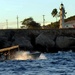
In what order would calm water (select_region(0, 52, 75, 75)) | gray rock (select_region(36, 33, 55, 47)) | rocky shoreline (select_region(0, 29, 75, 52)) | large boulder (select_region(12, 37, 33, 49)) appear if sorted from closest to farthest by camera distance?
1. calm water (select_region(0, 52, 75, 75))
2. large boulder (select_region(12, 37, 33, 49))
3. rocky shoreline (select_region(0, 29, 75, 52))
4. gray rock (select_region(36, 33, 55, 47))

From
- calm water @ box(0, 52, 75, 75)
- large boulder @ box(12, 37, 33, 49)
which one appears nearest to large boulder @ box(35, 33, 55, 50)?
large boulder @ box(12, 37, 33, 49)

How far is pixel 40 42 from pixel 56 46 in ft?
18.3

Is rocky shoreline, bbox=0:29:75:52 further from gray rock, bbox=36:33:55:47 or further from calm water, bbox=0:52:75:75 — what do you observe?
calm water, bbox=0:52:75:75

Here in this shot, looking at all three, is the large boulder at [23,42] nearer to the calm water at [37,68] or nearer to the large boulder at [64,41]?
the large boulder at [64,41]

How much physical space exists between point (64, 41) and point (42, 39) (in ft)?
24.5

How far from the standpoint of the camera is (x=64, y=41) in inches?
6043

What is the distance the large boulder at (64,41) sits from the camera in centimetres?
15262

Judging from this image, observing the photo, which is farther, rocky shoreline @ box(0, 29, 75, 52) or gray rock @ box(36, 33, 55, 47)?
gray rock @ box(36, 33, 55, 47)

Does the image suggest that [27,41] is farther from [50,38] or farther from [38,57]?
[38,57]

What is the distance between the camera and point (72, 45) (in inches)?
6033

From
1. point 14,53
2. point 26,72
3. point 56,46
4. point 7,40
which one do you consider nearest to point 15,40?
point 7,40

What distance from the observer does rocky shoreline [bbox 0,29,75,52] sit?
15238 centimetres

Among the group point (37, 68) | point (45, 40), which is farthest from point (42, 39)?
point (37, 68)

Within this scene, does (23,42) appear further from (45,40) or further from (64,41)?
(64,41)
